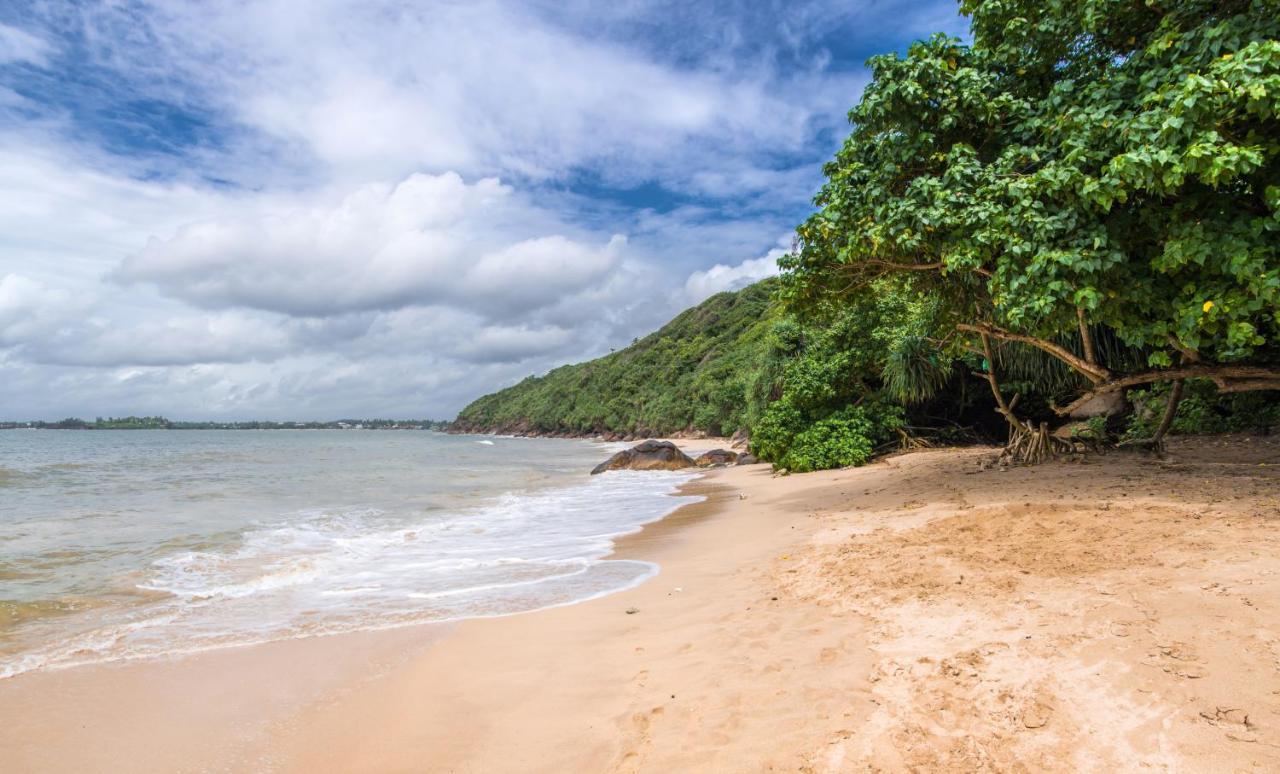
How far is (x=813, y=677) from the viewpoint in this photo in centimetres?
364

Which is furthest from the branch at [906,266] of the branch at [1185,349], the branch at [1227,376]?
the branch at [1227,376]

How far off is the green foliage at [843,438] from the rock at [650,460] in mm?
7823

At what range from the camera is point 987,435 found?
18.4m

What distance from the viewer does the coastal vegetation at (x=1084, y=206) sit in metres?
6.09

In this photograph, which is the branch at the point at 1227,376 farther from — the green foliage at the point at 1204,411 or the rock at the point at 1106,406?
the rock at the point at 1106,406

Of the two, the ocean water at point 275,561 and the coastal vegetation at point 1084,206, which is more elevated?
the coastal vegetation at point 1084,206

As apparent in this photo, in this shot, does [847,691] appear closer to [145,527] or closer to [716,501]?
[716,501]

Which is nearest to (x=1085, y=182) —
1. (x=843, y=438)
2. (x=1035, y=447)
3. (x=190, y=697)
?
(x=1035, y=447)

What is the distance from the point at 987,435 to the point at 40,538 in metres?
21.4

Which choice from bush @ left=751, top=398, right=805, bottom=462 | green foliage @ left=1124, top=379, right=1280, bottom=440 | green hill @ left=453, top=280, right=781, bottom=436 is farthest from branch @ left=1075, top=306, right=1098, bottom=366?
green hill @ left=453, top=280, right=781, bottom=436

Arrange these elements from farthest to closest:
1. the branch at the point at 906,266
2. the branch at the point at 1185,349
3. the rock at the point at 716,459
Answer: the rock at the point at 716,459 < the branch at the point at 906,266 < the branch at the point at 1185,349

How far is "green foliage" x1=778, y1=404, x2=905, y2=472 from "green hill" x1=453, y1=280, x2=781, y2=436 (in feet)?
61.4

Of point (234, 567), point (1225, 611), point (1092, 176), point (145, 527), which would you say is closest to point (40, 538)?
point (145, 527)

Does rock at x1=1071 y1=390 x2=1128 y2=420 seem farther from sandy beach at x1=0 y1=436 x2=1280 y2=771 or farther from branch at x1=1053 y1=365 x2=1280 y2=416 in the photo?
sandy beach at x1=0 y1=436 x2=1280 y2=771
